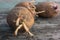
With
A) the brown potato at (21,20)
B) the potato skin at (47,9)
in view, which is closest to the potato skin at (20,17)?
the brown potato at (21,20)

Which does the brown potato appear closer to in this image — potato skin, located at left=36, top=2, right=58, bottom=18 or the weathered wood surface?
the weathered wood surface

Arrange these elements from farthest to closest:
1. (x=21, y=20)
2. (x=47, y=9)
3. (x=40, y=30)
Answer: (x=47, y=9) → (x=40, y=30) → (x=21, y=20)

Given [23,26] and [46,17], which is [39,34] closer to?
[23,26]

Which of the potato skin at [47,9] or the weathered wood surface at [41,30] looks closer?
the weathered wood surface at [41,30]

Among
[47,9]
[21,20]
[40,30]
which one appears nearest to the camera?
[21,20]

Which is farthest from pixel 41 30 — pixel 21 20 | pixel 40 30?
pixel 21 20

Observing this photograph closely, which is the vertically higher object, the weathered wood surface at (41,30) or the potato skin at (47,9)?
the potato skin at (47,9)

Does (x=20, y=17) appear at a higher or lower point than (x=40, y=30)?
higher

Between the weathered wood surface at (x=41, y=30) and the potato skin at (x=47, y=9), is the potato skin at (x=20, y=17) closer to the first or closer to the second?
the weathered wood surface at (x=41, y=30)

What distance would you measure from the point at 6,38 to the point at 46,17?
500 mm

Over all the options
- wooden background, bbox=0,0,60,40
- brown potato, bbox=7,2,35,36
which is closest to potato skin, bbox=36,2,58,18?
wooden background, bbox=0,0,60,40

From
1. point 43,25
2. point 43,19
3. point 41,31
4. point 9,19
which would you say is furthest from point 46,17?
point 9,19

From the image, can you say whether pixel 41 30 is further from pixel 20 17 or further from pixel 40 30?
pixel 20 17

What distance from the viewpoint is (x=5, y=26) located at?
4.72ft
